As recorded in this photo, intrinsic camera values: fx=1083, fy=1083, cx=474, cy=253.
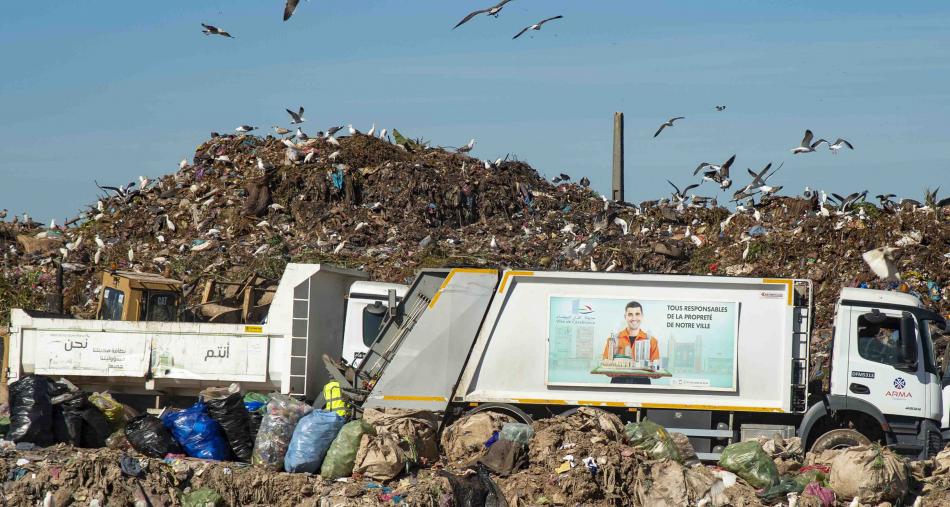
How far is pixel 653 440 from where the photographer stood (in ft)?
31.0

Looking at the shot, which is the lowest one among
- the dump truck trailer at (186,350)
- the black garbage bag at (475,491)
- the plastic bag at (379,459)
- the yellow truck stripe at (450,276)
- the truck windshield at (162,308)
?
the black garbage bag at (475,491)

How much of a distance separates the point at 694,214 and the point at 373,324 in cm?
1088

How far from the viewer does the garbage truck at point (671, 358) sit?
1001 centimetres

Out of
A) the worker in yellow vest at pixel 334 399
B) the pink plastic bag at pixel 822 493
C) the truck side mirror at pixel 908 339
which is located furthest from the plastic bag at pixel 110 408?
the truck side mirror at pixel 908 339

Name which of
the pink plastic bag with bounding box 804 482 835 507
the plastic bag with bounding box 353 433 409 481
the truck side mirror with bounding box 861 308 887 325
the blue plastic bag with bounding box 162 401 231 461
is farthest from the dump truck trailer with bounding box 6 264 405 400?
the truck side mirror with bounding box 861 308 887 325

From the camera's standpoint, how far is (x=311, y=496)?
28.5 feet

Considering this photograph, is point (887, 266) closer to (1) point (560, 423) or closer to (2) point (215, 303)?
(1) point (560, 423)

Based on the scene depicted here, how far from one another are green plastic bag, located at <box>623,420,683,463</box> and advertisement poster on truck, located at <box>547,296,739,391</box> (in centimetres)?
74

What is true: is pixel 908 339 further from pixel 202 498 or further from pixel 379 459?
pixel 202 498

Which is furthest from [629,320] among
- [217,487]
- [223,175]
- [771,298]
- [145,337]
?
[223,175]

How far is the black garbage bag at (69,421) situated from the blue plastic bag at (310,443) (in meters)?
2.04

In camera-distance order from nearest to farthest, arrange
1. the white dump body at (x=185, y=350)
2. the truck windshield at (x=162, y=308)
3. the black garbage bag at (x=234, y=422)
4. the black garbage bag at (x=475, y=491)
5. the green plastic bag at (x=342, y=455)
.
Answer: the black garbage bag at (x=475, y=491)
the green plastic bag at (x=342, y=455)
the black garbage bag at (x=234, y=422)
the white dump body at (x=185, y=350)
the truck windshield at (x=162, y=308)

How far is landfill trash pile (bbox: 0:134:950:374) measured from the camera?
17.6 m

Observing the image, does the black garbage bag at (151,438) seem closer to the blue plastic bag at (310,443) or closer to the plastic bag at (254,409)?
the plastic bag at (254,409)
